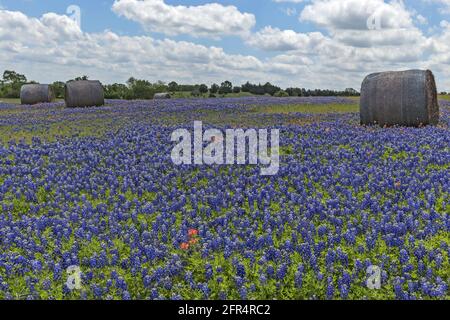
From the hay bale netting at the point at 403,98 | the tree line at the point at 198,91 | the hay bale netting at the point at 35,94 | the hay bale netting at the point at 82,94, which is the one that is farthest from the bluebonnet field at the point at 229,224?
the tree line at the point at 198,91

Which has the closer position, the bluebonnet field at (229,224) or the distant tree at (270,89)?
the bluebonnet field at (229,224)

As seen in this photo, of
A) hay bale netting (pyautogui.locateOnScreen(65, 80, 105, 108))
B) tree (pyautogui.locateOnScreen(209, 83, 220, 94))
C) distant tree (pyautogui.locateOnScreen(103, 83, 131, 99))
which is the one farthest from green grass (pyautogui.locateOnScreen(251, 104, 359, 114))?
tree (pyautogui.locateOnScreen(209, 83, 220, 94))

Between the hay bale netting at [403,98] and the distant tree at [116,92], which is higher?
the distant tree at [116,92]

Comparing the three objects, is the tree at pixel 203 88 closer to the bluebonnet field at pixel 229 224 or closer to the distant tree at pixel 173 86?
→ the distant tree at pixel 173 86

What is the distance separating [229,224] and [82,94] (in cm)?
2694

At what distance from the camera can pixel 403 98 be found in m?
15.8

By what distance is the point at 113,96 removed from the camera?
2441 inches

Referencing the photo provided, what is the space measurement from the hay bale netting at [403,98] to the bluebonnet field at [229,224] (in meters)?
3.21

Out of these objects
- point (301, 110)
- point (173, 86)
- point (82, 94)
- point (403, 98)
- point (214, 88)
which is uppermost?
point (173, 86)

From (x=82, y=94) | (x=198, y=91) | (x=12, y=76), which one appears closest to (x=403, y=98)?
(x=82, y=94)

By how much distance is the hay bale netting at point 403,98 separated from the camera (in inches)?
616

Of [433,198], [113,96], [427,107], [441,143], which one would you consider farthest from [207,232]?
[113,96]

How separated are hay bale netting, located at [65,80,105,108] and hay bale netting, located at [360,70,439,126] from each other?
2107 centimetres

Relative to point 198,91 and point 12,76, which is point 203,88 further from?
point 12,76
